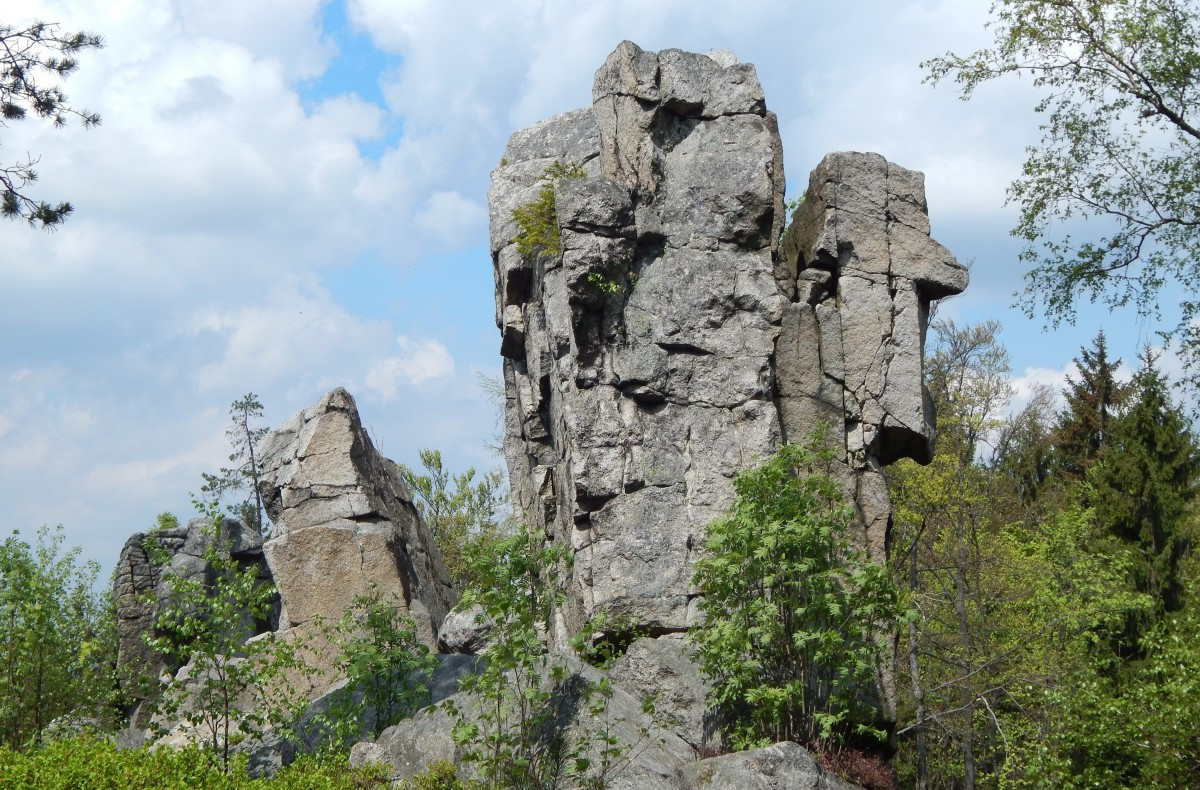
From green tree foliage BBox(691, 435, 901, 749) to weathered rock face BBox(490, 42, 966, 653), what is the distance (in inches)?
58.9

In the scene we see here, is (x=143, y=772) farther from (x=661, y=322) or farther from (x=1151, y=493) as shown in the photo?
(x=1151, y=493)

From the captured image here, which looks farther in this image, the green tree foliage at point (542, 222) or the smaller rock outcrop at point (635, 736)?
the green tree foliage at point (542, 222)

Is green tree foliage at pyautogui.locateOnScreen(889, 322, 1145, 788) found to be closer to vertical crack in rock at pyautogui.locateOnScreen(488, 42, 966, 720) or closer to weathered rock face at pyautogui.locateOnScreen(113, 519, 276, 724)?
vertical crack in rock at pyautogui.locateOnScreen(488, 42, 966, 720)

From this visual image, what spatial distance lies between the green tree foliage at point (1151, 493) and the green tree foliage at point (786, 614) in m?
12.9

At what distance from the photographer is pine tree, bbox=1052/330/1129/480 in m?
33.1

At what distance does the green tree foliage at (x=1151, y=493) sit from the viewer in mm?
23188

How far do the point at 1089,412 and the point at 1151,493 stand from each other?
9.57 metres

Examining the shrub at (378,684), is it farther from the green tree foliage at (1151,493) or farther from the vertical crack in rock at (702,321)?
the green tree foliage at (1151,493)

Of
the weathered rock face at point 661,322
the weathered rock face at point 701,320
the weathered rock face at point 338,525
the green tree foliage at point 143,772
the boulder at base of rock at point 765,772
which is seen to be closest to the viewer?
the green tree foliage at point 143,772

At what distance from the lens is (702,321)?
14.5 m

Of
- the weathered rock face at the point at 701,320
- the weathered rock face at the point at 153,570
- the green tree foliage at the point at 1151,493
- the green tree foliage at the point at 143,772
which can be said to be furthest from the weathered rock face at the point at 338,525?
the green tree foliage at the point at 1151,493

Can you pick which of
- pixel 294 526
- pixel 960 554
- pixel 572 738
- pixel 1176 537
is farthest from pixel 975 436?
pixel 572 738

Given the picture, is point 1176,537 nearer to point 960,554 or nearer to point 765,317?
point 960,554

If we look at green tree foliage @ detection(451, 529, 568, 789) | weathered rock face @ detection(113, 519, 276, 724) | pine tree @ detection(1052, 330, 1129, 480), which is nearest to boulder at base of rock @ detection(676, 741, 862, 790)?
green tree foliage @ detection(451, 529, 568, 789)
